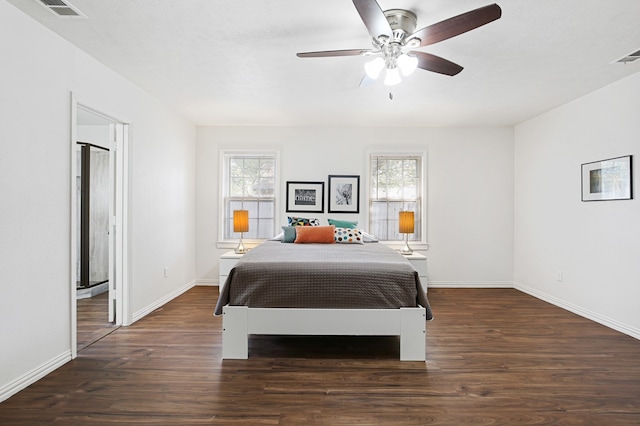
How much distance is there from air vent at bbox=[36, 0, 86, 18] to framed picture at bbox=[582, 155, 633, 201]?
4557 millimetres

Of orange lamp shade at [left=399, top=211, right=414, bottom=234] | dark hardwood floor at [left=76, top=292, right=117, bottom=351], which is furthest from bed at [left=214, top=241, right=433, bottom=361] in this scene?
orange lamp shade at [left=399, top=211, right=414, bottom=234]

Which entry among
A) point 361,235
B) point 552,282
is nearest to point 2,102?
→ point 361,235

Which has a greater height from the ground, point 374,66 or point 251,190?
point 374,66

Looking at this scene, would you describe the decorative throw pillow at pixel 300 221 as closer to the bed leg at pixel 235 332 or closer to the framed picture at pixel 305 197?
the framed picture at pixel 305 197

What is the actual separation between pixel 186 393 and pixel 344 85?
2.92 metres

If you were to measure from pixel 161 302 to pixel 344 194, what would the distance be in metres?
2.76

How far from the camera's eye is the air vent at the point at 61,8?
7.07 ft

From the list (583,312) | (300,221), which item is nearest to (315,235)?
(300,221)

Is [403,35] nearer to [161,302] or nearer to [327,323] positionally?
[327,323]

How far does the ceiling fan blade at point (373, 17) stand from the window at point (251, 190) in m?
3.44

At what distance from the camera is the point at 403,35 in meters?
2.29

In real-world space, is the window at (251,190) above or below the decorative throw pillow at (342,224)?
above

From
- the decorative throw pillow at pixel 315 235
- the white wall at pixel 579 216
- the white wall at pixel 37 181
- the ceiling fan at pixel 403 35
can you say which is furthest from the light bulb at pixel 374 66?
the white wall at pixel 579 216

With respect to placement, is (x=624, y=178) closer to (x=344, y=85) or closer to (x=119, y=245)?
(x=344, y=85)
